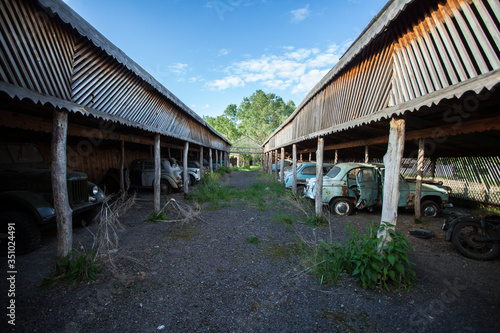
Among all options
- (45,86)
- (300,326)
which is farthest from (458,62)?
(45,86)

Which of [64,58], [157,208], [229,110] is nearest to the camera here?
[64,58]

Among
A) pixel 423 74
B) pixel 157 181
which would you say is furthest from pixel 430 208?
pixel 157 181

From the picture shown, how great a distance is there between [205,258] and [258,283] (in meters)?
1.28

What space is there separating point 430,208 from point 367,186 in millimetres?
2427

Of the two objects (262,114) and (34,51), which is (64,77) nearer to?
(34,51)

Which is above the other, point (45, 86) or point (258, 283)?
point (45, 86)

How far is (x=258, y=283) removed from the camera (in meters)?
3.17

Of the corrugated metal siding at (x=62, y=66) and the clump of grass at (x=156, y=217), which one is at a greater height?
the corrugated metal siding at (x=62, y=66)

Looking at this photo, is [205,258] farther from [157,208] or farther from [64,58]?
[64,58]

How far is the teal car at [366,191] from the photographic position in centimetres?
663

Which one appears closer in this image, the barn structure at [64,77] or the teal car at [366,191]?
the barn structure at [64,77]

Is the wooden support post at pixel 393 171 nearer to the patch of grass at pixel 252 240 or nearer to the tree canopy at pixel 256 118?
the patch of grass at pixel 252 240

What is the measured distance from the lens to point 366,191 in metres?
6.57

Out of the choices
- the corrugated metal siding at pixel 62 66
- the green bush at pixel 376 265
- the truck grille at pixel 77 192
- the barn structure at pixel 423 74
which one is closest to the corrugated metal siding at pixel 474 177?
the barn structure at pixel 423 74
